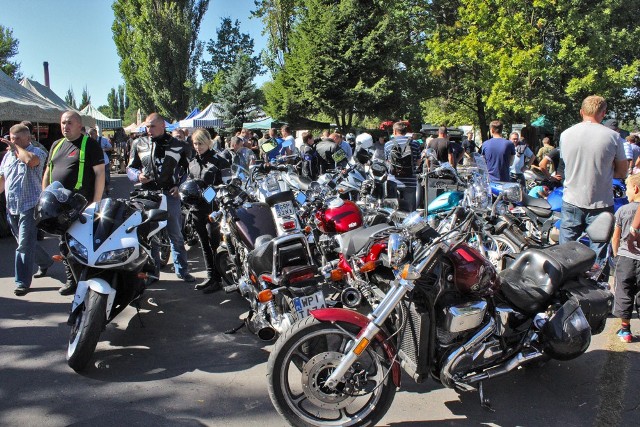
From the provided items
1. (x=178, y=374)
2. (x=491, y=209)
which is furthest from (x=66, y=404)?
(x=491, y=209)

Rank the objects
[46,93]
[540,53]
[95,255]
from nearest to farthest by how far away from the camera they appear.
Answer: [95,255] → [46,93] → [540,53]

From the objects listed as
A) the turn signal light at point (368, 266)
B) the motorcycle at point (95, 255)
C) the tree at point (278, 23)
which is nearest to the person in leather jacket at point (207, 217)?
the motorcycle at point (95, 255)

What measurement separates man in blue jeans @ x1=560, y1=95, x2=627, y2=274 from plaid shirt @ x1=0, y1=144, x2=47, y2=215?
5.42 metres

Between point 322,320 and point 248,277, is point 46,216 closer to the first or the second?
point 248,277

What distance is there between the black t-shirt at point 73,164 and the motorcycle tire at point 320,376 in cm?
335

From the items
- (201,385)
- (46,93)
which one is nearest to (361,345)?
(201,385)

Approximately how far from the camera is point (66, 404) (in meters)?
3.22

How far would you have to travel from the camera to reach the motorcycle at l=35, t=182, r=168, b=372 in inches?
140

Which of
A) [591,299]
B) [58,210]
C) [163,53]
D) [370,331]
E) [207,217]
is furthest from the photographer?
[163,53]

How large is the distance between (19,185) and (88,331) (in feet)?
9.24

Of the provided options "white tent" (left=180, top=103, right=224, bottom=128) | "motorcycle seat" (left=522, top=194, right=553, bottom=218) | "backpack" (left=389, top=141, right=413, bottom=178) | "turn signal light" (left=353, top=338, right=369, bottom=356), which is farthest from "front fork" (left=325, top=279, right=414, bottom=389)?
"white tent" (left=180, top=103, right=224, bottom=128)

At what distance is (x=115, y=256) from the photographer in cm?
376

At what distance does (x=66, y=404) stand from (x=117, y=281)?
973 millimetres

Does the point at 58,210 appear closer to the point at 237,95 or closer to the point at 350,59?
the point at 350,59
